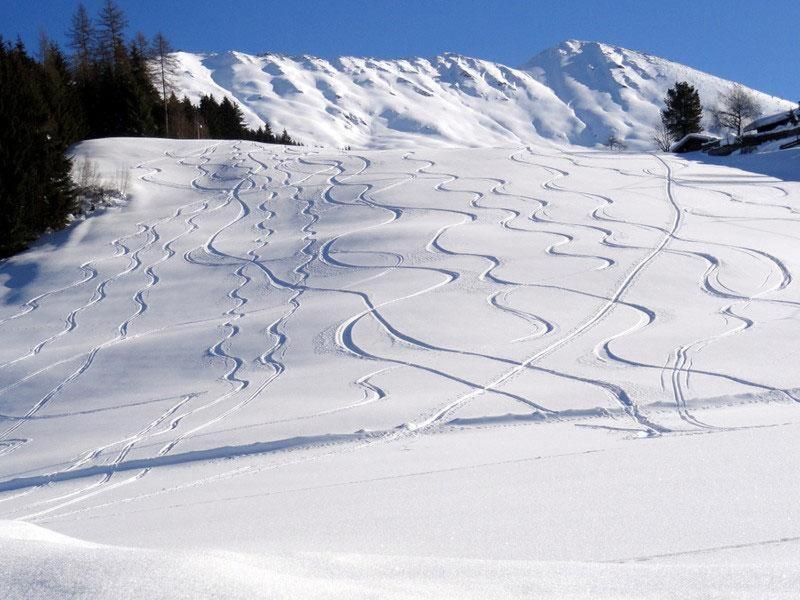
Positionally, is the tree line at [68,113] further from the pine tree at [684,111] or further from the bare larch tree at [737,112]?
the bare larch tree at [737,112]

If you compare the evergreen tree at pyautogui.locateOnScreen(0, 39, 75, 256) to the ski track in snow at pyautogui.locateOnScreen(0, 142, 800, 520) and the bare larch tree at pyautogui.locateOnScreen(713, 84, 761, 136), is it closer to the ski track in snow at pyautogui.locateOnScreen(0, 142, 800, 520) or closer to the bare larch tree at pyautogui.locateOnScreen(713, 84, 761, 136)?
the ski track in snow at pyautogui.locateOnScreen(0, 142, 800, 520)

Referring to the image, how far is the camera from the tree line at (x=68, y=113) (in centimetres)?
2019

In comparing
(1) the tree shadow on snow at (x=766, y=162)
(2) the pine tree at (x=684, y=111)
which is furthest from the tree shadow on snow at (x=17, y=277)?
(2) the pine tree at (x=684, y=111)

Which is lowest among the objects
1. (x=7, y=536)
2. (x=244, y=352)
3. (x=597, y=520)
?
(x=244, y=352)

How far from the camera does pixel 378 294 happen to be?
13633mm

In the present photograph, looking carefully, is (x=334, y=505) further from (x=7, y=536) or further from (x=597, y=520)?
(x=7, y=536)

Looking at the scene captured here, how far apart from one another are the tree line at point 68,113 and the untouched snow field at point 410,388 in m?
1.07

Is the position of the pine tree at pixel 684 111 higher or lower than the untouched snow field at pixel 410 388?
higher

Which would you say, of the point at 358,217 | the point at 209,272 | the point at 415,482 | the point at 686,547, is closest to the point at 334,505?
the point at 415,482

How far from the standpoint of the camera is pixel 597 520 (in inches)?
148

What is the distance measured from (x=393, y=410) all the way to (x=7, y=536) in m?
5.33

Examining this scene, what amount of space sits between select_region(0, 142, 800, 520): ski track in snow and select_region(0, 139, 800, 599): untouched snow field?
2.7 inches

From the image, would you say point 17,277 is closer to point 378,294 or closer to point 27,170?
point 27,170

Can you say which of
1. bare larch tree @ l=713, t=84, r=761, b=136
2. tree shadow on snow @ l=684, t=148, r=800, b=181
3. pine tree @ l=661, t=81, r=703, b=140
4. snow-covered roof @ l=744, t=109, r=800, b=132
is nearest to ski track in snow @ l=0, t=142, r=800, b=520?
tree shadow on snow @ l=684, t=148, r=800, b=181
